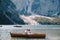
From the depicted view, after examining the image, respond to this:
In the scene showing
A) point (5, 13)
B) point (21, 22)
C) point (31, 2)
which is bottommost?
point (21, 22)

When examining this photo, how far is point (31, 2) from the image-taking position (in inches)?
418

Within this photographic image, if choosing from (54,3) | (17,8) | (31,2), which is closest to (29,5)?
(31,2)

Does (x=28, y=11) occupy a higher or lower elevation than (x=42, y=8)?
lower

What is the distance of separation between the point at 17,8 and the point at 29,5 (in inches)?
36.5

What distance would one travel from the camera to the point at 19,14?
1026 cm

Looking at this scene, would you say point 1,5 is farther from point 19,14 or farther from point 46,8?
point 46,8

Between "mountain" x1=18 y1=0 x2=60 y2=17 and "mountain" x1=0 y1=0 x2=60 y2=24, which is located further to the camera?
"mountain" x1=18 y1=0 x2=60 y2=17

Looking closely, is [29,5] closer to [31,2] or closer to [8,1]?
[31,2]

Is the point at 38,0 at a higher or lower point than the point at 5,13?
higher

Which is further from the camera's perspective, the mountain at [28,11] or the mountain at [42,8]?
the mountain at [42,8]

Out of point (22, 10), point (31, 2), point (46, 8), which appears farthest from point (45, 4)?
point (22, 10)

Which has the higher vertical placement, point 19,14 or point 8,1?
point 8,1

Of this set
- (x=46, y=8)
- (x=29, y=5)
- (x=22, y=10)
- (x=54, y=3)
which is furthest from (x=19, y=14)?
(x=54, y=3)

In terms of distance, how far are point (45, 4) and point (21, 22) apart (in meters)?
2.18
